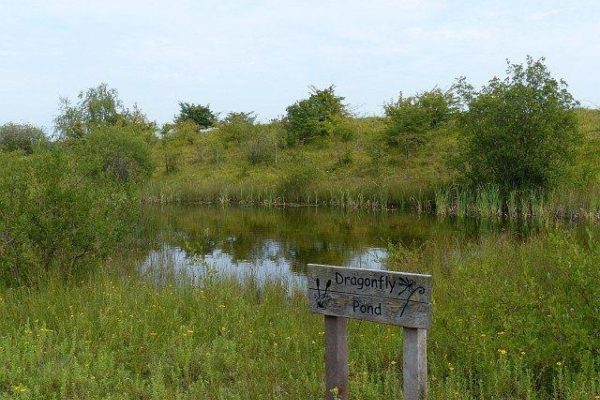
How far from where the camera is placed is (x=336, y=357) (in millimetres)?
3986

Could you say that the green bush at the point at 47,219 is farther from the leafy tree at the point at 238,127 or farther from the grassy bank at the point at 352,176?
the leafy tree at the point at 238,127

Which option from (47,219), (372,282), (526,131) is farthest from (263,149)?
(372,282)

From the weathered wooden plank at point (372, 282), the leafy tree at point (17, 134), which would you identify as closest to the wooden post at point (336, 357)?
the weathered wooden plank at point (372, 282)

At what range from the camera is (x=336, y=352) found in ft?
13.1

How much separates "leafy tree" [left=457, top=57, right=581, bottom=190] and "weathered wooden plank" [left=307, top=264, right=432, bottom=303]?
20.0m

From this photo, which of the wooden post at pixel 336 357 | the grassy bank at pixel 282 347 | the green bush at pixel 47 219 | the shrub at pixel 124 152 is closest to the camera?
the wooden post at pixel 336 357

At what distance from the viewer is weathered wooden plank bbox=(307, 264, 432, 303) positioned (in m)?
3.61

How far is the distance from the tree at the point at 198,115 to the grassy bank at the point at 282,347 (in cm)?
4896

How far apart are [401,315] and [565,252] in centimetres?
261

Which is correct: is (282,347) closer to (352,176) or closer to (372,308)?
(372,308)

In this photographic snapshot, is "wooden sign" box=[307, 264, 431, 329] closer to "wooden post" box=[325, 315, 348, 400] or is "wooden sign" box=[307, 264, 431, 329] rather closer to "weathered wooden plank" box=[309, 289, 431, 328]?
"weathered wooden plank" box=[309, 289, 431, 328]

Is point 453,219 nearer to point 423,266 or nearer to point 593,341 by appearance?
point 423,266

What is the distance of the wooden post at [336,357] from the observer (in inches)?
157

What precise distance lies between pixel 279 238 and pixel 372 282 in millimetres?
14241
